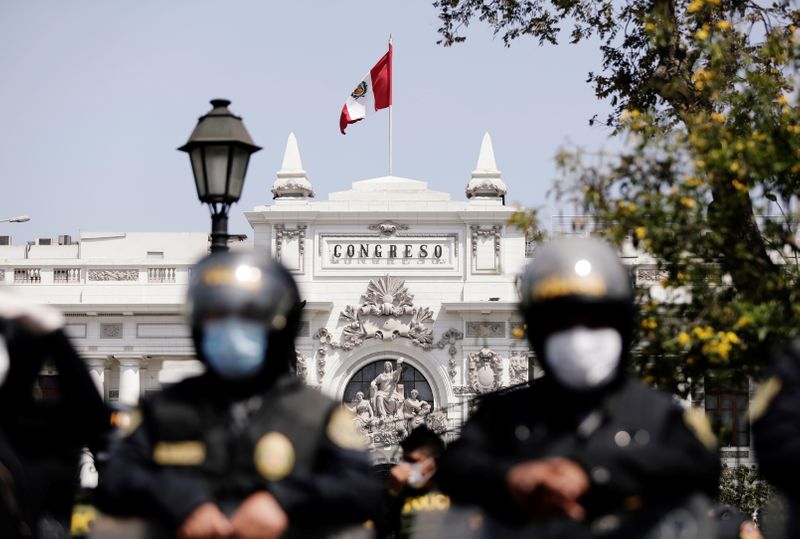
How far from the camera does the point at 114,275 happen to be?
1971 inches

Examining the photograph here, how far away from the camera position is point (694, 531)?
4.86m

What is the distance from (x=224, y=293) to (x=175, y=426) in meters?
0.45

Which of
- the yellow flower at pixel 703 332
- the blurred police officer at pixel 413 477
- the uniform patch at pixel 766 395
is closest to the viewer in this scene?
the uniform patch at pixel 766 395

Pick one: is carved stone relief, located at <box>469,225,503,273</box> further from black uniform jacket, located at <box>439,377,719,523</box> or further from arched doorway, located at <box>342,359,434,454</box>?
black uniform jacket, located at <box>439,377,719,523</box>

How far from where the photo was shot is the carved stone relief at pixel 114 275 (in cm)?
4997

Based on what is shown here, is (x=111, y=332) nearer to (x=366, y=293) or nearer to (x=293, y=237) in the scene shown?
(x=293, y=237)

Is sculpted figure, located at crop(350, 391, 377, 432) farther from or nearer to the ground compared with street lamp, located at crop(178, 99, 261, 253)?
nearer to the ground

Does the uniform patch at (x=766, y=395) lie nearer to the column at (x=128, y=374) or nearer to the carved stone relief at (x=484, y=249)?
the carved stone relief at (x=484, y=249)

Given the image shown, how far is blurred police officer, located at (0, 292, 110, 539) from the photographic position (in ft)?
18.2

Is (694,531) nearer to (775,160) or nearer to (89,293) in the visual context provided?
(775,160)

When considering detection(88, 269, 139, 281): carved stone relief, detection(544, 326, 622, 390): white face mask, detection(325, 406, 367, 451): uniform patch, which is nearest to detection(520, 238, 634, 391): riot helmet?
detection(544, 326, 622, 390): white face mask

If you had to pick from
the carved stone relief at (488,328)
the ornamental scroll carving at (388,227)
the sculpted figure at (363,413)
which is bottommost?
the sculpted figure at (363,413)

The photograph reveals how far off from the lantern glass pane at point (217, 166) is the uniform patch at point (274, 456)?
19.8ft

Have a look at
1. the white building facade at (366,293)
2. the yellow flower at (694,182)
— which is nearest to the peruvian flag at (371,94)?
the white building facade at (366,293)
